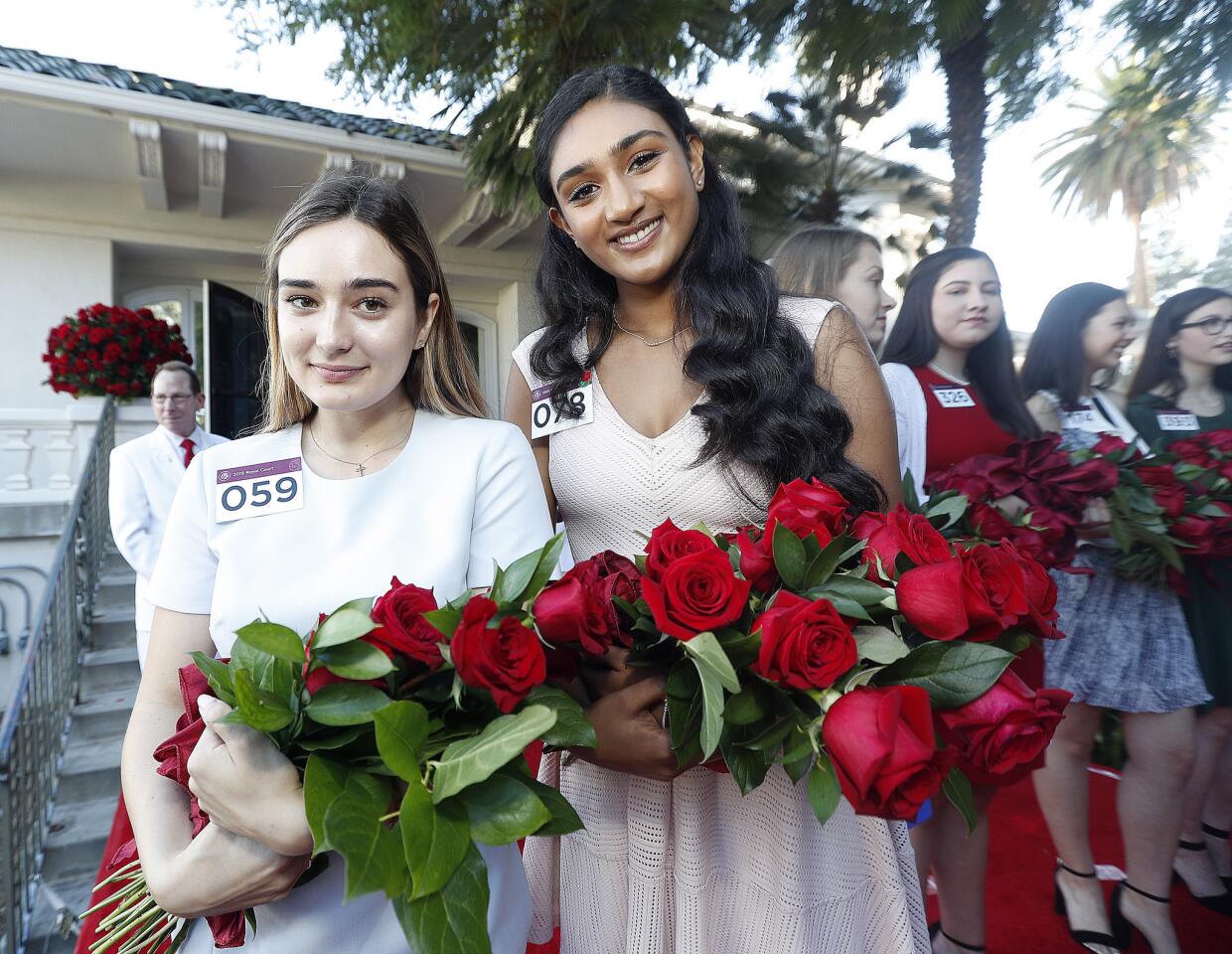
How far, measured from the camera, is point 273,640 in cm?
69

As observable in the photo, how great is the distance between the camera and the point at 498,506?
1.04 meters

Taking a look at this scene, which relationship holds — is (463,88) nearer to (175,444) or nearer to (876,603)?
(175,444)

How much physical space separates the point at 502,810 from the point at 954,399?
1919 millimetres

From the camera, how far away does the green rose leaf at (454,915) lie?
0.58 m

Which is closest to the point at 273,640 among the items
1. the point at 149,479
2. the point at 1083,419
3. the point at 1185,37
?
the point at 1083,419

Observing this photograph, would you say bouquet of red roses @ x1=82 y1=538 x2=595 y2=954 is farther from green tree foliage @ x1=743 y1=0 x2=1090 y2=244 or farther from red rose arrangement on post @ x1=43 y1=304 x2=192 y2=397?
red rose arrangement on post @ x1=43 y1=304 x2=192 y2=397

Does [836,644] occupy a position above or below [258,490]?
below

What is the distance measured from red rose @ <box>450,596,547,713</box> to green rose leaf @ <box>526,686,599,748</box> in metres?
0.04

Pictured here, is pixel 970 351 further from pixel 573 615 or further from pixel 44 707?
pixel 44 707

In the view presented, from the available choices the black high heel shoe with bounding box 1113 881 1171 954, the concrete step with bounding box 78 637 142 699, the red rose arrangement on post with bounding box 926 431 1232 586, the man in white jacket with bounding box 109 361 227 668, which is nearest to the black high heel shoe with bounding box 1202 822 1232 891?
the black high heel shoe with bounding box 1113 881 1171 954

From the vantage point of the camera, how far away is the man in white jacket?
3.56 meters

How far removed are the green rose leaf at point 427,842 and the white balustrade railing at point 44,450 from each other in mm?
5781

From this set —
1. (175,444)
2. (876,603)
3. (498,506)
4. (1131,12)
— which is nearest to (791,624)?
(876,603)

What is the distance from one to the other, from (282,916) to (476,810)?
1.55 ft
